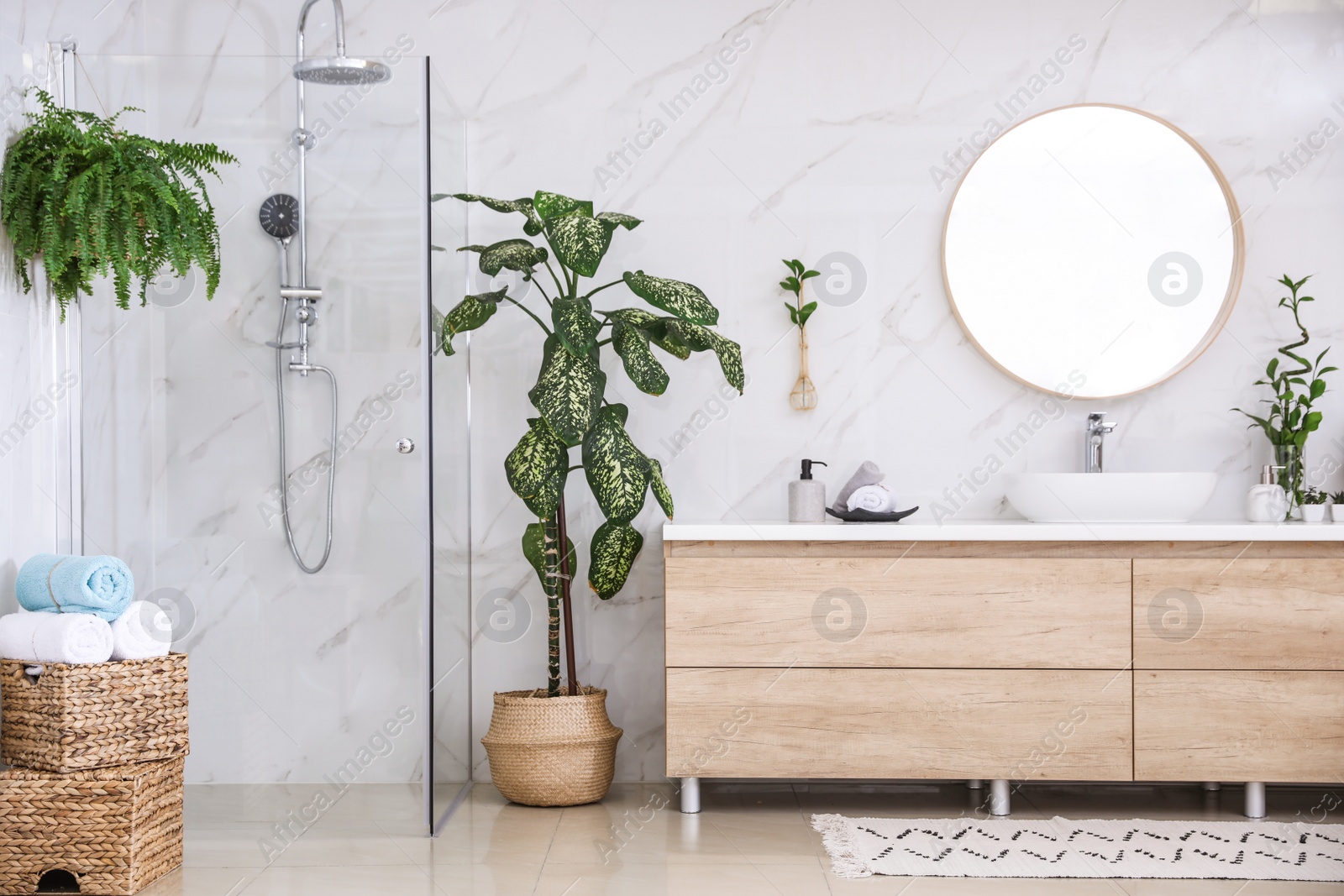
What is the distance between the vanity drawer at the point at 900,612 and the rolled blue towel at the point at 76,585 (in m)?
1.19

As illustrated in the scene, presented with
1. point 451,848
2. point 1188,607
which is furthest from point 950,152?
point 451,848

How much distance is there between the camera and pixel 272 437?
2416 mm

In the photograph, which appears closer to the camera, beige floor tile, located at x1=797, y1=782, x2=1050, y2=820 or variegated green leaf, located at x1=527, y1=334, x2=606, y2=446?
variegated green leaf, located at x1=527, y1=334, x2=606, y2=446

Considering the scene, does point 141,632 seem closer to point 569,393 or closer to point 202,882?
point 202,882

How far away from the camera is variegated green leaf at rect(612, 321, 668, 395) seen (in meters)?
2.56

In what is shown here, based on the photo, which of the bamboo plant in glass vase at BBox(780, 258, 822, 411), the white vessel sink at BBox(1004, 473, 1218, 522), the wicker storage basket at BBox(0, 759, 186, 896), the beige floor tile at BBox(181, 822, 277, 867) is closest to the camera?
the wicker storage basket at BBox(0, 759, 186, 896)

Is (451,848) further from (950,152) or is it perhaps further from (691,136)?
(950,152)

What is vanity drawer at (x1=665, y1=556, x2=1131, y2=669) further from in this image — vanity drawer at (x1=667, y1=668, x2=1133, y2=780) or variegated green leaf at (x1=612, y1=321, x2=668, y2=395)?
variegated green leaf at (x1=612, y1=321, x2=668, y2=395)

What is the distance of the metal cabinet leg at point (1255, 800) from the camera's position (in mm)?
2633

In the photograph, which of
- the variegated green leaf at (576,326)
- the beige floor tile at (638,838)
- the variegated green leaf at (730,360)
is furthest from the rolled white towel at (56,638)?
the variegated green leaf at (730,360)

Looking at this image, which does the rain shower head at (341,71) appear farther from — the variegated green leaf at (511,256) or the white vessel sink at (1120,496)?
the white vessel sink at (1120,496)

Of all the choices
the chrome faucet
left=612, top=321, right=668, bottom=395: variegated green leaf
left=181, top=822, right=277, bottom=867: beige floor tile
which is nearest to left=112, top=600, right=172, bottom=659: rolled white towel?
left=181, top=822, right=277, bottom=867: beige floor tile

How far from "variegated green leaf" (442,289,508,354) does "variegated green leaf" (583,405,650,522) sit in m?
0.38

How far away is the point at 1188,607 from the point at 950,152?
1368 millimetres
